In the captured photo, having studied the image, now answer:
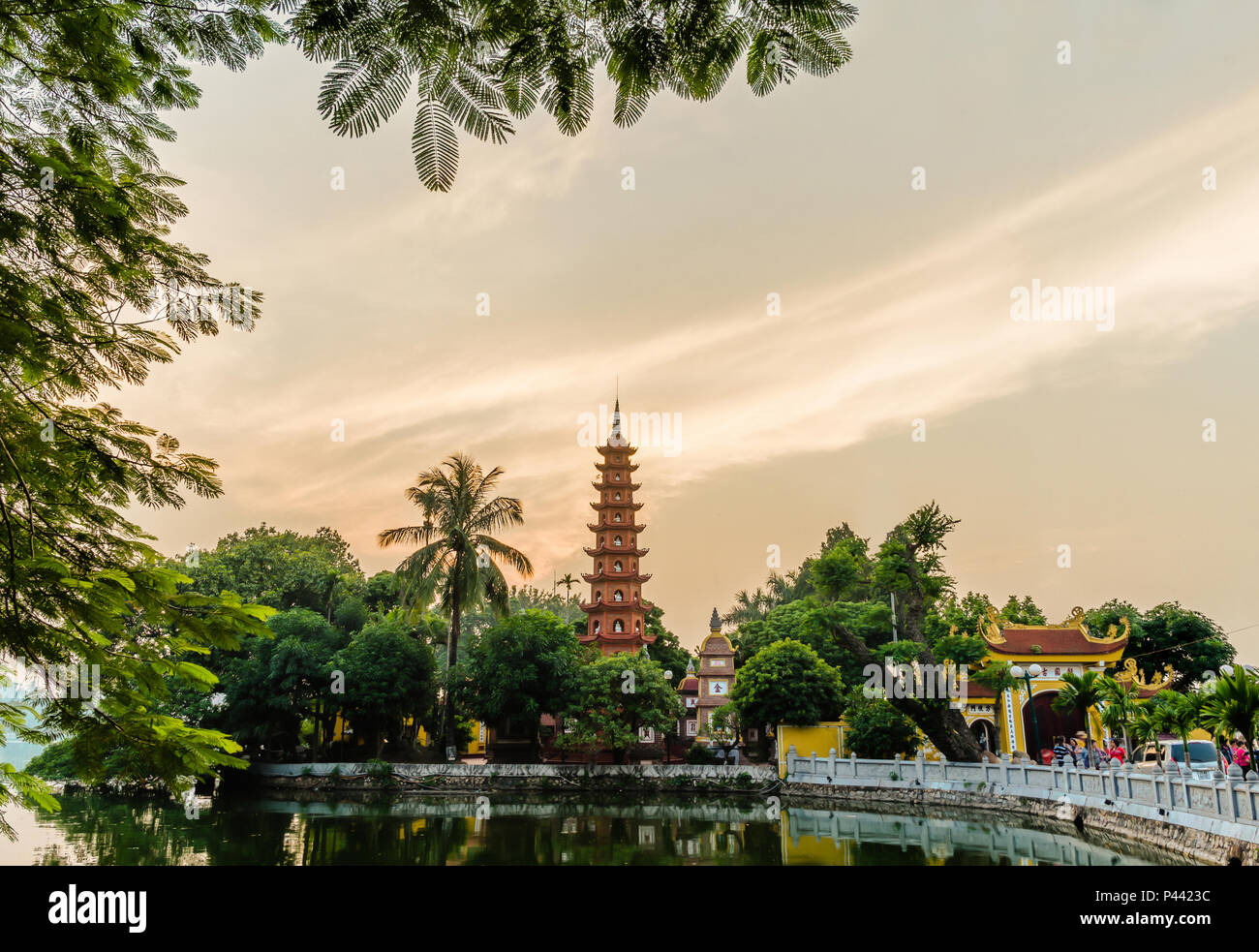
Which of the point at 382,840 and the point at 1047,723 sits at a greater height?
the point at 1047,723

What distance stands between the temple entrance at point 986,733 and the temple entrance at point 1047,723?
1.11 meters

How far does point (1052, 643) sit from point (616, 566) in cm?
1860

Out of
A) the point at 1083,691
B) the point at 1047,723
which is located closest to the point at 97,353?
the point at 1083,691

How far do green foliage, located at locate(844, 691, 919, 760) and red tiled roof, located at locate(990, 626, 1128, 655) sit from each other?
175 inches

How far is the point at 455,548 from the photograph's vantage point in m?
25.2

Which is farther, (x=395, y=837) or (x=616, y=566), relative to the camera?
(x=616, y=566)

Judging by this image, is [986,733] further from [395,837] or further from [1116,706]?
[395,837]

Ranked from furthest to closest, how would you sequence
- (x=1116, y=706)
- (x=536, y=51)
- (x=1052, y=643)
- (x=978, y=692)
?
(x=1052, y=643) → (x=978, y=692) → (x=1116, y=706) → (x=536, y=51)

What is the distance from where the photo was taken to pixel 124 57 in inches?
134
